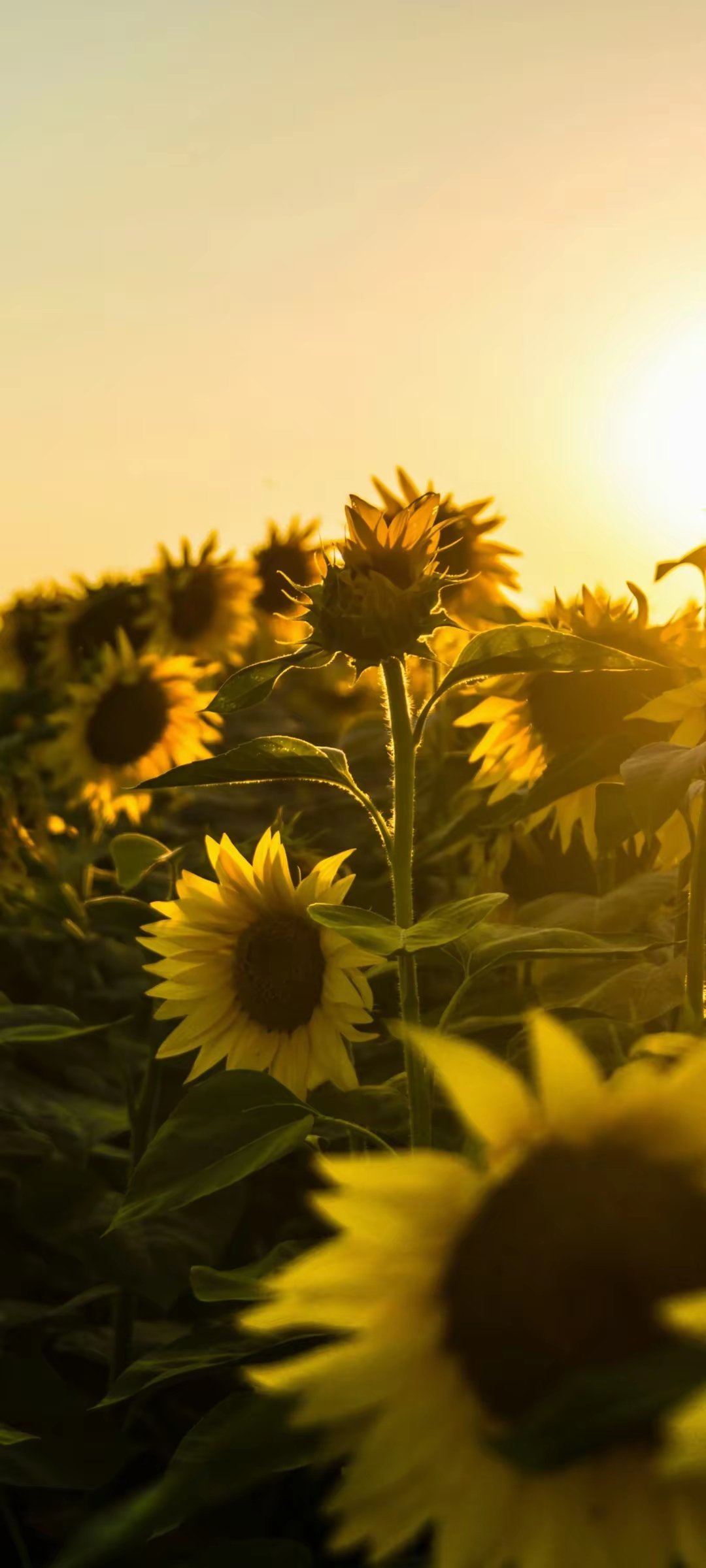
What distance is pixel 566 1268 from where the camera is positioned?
338 mm

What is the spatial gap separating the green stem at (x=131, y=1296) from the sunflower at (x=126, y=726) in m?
1.43

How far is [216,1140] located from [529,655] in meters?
0.32

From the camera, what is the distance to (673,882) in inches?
41.4

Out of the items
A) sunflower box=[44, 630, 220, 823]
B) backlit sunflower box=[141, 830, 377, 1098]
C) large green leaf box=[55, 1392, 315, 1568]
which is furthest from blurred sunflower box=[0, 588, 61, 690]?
large green leaf box=[55, 1392, 315, 1568]

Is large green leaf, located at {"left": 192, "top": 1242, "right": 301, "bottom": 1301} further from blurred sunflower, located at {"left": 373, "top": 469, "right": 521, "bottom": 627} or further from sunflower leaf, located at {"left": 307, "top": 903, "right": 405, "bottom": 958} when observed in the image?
blurred sunflower, located at {"left": 373, "top": 469, "right": 521, "bottom": 627}

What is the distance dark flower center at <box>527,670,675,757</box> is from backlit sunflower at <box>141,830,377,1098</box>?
0.27 metres

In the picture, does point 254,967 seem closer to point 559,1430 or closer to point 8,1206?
point 8,1206

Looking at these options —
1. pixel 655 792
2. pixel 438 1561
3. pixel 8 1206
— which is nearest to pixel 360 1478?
pixel 438 1561

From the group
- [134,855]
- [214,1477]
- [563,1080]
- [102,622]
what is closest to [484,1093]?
[563,1080]

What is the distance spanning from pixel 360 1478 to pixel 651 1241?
96mm

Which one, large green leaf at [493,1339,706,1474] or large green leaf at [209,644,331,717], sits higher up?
large green leaf at [209,644,331,717]

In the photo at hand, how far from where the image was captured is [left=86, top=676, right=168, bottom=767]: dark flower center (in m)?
2.70

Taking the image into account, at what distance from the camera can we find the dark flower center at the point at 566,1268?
329 mm

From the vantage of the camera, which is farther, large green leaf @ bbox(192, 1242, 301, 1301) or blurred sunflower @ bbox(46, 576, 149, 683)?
blurred sunflower @ bbox(46, 576, 149, 683)
